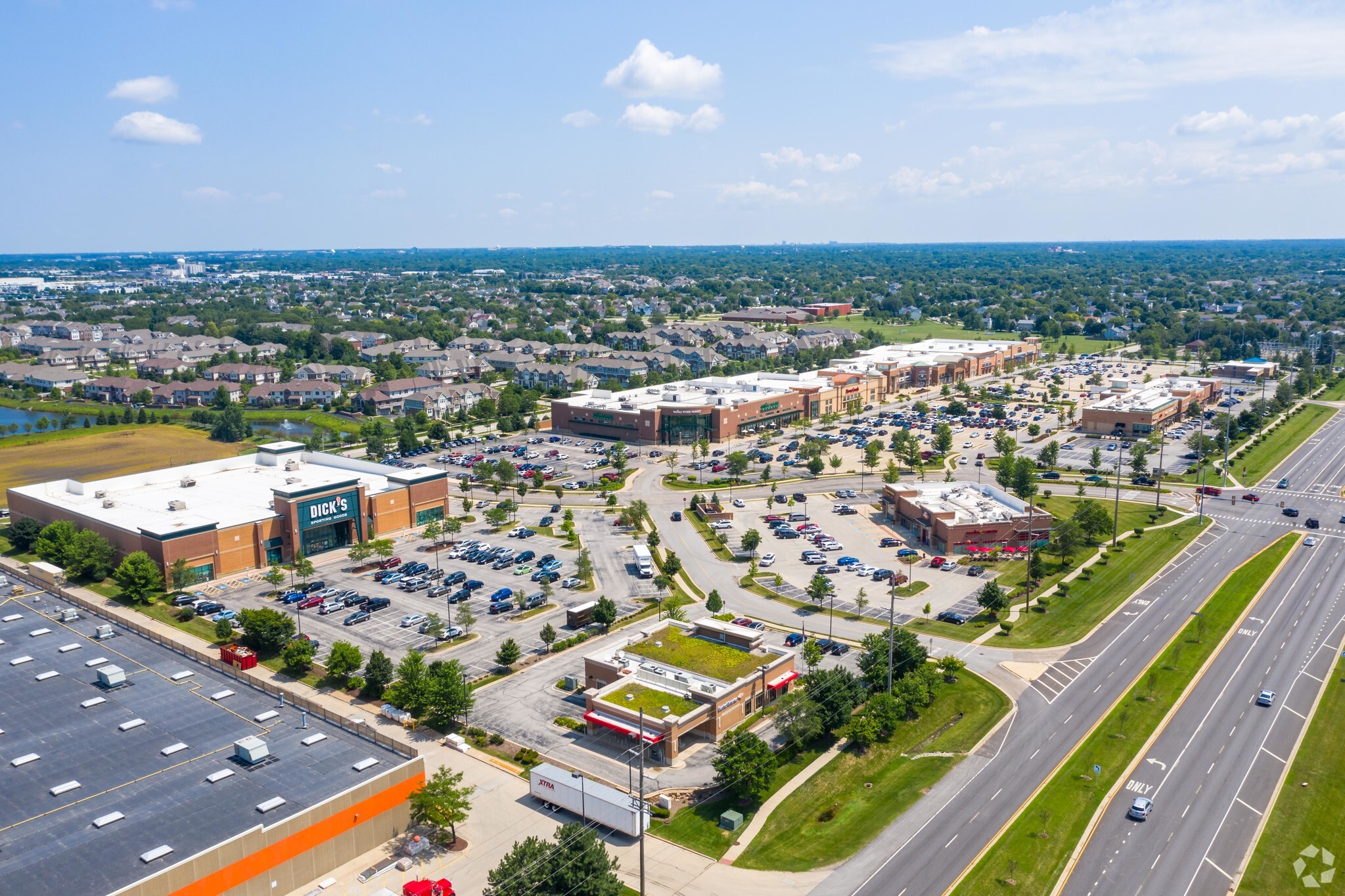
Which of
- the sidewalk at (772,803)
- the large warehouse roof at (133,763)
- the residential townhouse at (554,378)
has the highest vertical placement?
the residential townhouse at (554,378)

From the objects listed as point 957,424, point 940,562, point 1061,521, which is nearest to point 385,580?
point 940,562

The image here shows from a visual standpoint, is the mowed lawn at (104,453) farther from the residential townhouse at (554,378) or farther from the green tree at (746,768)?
the green tree at (746,768)

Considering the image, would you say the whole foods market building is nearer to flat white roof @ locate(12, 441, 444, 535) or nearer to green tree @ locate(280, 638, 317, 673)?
flat white roof @ locate(12, 441, 444, 535)

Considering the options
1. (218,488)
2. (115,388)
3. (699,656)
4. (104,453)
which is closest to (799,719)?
(699,656)

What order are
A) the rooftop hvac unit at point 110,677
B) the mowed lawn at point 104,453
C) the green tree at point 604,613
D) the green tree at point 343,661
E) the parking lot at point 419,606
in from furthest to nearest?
the mowed lawn at point 104,453 → the green tree at point 604,613 → the parking lot at point 419,606 → the green tree at point 343,661 → the rooftop hvac unit at point 110,677
